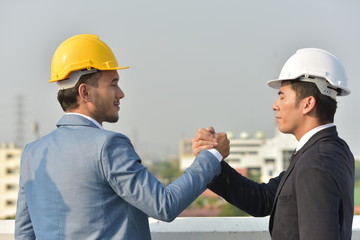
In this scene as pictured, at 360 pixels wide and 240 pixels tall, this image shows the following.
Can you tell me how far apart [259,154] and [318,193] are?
366ft

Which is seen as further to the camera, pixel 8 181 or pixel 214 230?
pixel 8 181

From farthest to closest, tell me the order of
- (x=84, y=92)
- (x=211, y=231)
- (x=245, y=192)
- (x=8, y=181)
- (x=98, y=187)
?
1. (x=8, y=181)
2. (x=211, y=231)
3. (x=245, y=192)
4. (x=84, y=92)
5. (x=98, y=187)

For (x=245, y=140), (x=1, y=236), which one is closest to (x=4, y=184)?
(x=245, y=140)

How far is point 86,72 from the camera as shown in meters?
2.60

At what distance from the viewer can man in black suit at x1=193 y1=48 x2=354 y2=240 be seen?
2164mm

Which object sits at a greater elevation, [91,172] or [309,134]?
[309,134]

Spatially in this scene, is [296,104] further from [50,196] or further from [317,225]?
[50,196]

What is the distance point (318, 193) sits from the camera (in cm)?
216

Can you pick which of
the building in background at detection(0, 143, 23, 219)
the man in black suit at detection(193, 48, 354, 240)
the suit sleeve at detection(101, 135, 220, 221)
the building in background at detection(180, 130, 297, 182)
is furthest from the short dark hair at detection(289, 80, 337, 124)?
the building in background at detection(0, 143, 23, 219)

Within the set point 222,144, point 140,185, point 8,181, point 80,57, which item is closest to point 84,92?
point 80,57

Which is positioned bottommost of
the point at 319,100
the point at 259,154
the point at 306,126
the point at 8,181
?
the point at 8,181

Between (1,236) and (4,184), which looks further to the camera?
(4,184)

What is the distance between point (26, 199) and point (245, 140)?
376 ft

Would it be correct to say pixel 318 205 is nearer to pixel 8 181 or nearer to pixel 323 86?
pixel 323 86
